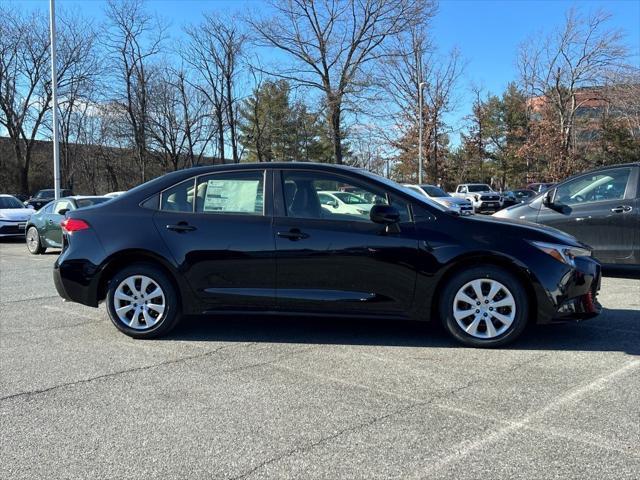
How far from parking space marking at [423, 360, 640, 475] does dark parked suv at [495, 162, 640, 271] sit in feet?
14.0

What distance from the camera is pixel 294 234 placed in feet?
16.3

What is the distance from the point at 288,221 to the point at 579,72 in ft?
152

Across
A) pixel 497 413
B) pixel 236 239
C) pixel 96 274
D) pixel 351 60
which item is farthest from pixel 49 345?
pixel 351 60

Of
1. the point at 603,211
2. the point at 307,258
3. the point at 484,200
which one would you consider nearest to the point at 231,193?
the point at 307,258

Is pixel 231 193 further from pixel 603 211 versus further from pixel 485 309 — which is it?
pixel 603 211

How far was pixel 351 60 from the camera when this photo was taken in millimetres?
38562

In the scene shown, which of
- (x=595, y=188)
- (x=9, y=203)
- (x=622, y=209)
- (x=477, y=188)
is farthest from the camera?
(x=477, y=188)

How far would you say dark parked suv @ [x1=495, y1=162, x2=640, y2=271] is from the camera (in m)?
8.05

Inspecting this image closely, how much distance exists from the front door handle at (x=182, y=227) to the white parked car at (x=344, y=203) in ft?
4.00

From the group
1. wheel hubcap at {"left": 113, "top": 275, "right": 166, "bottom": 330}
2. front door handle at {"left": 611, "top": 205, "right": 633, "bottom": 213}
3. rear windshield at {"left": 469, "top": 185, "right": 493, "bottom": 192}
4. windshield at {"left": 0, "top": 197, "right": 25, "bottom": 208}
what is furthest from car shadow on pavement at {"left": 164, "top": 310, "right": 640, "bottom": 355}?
rear windshield at {"left": 469, "top": 185, "right": 493, "bottom": 192}

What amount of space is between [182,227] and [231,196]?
0.54 metres

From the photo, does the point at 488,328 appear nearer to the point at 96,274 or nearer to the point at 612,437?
the point at 612,437

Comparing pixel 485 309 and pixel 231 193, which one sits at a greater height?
pixel 231 193

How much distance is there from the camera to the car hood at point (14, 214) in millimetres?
16609
